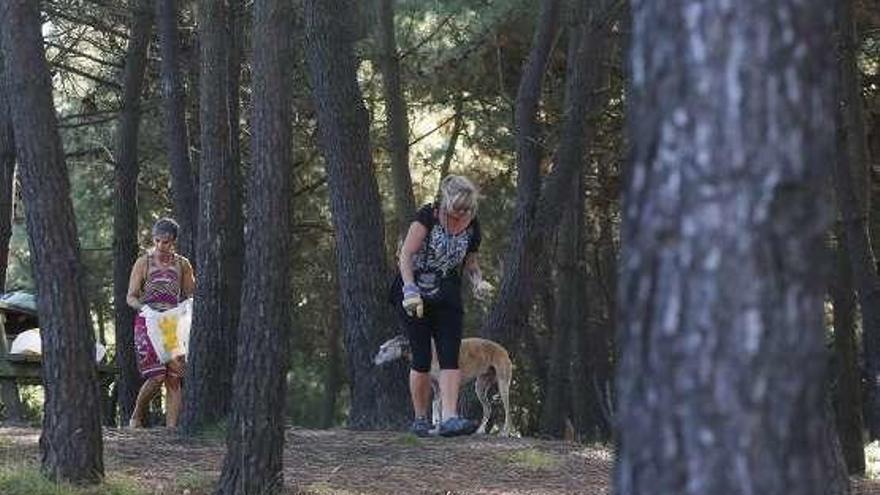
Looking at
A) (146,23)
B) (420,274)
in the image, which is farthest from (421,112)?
(420,274)

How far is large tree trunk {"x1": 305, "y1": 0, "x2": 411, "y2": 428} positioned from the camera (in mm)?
11031

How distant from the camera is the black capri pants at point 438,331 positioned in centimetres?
909

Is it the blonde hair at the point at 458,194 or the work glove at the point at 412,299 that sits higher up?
the blonde hair at the point at 458,194

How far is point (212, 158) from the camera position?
32.7 ft

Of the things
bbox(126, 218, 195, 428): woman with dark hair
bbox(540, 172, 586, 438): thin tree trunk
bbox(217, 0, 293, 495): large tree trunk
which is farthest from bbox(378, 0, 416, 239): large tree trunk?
bbox(217, 0, 293, 495): large tree trunk

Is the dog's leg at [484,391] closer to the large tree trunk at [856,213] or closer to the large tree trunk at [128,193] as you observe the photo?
the large tree trunk at [856,213]

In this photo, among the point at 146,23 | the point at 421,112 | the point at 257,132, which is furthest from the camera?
the point at 421,112

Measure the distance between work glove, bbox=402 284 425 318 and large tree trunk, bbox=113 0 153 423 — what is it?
26.6 ft

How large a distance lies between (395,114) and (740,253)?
12.3m

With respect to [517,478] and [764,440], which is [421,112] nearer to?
[517,478]

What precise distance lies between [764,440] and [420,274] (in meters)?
6.23

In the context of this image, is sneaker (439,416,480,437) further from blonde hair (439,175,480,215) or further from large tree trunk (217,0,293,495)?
large tree trunk (217,0,293,495)

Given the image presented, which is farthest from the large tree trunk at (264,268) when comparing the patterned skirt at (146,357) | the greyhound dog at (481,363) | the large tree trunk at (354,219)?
the patterned skirt at (146,357)

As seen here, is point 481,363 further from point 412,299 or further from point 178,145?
point 178,145
